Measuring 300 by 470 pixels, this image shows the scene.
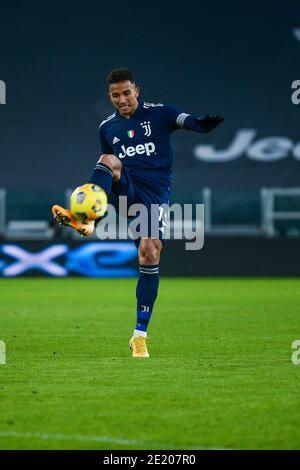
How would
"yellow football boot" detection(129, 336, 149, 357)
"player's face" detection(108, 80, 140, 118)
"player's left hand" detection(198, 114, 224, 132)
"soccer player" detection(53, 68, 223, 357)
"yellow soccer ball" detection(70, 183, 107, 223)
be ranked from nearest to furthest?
"yellow soccer ball" detection(70, 183, 107, 223) < "player's left hand" detection(198, 114, 224, 132) < "yellow football boot" detection(129, 336, 149, 357) < "soccer player" detection(53, 68, 223, 357) < "player's face" detection(108, 80, 140, 118)

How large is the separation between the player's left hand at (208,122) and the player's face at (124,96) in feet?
2.86

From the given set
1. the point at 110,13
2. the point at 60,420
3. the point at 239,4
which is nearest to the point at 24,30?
the point at 110,13

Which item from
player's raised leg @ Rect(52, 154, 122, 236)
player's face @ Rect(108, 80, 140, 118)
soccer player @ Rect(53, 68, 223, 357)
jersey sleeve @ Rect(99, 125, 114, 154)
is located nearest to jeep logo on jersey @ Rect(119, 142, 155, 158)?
soccer player @ Rect(53, 68, 223, 357)

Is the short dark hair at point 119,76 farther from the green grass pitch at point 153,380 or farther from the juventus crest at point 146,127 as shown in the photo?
the green grass pitch at point 153,380

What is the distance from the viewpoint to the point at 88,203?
7867mm

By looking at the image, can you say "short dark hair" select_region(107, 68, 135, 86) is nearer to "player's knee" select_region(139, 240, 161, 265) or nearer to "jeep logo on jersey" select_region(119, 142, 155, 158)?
"jeep logo on jersey" select_region(119, 142, 155, 158)

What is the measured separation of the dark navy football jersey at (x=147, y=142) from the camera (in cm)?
888

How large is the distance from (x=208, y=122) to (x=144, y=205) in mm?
1032

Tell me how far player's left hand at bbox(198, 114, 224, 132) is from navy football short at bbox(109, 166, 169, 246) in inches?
32.4

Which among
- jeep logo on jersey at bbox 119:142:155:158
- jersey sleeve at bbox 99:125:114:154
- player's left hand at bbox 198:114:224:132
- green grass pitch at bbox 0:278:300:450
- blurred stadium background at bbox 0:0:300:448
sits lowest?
green grass pitch at bbox 0:278:300:450

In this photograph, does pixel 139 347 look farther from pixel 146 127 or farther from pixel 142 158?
pixel 146 127

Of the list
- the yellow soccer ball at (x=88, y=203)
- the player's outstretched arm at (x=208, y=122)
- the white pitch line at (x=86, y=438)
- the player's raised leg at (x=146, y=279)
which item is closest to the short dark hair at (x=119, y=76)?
the player's outstretched arm at (x=208, y=122)

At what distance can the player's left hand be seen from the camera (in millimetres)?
7984

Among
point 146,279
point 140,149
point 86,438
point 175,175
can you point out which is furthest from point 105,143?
point 175,175
